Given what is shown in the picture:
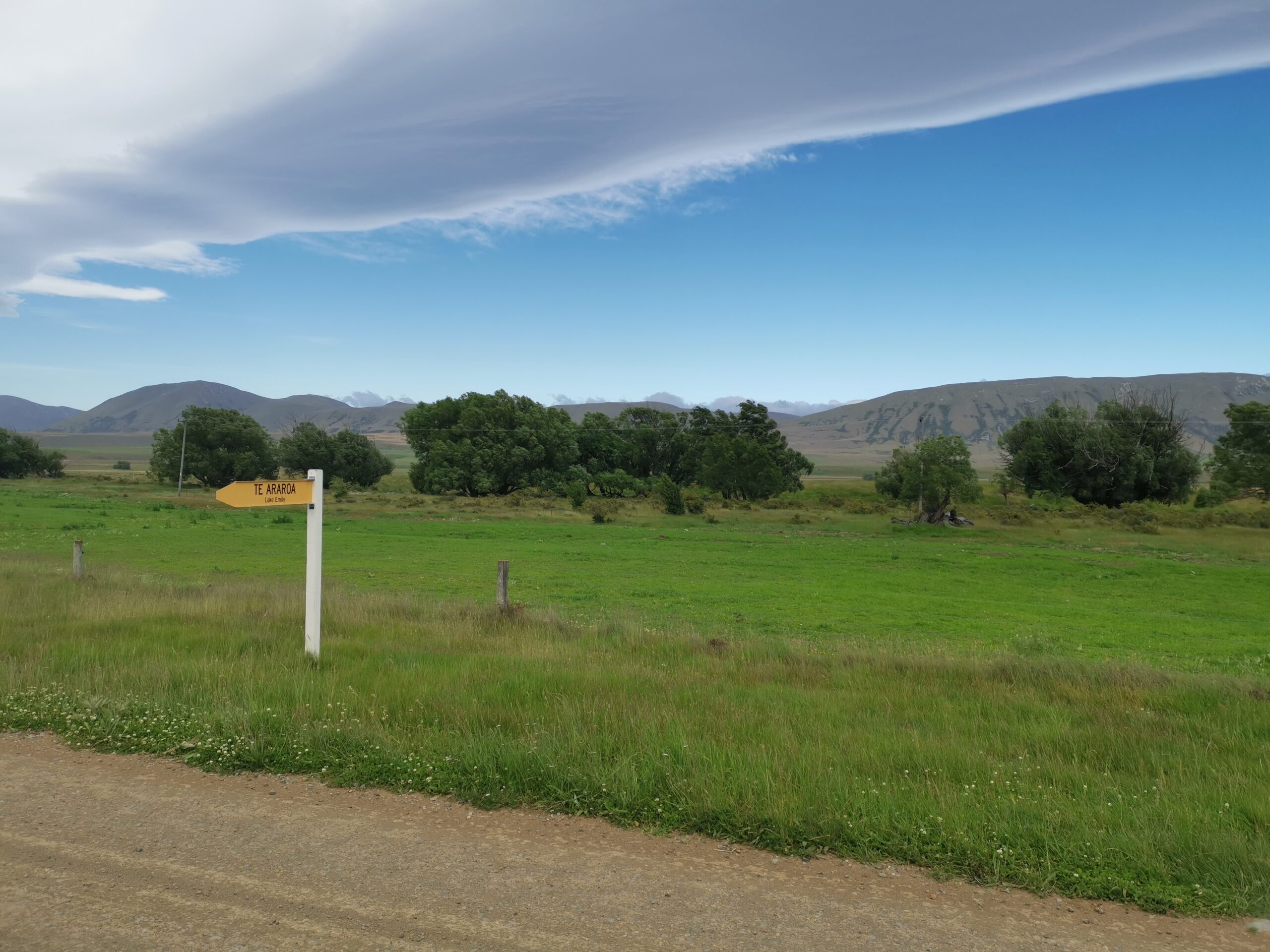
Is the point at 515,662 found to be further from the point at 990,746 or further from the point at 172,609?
the point at 172,609

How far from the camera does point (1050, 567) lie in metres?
37.7

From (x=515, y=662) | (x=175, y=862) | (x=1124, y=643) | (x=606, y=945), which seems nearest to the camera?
(x=606, y=945)

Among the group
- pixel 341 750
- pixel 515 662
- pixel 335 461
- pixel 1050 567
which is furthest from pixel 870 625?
pixel 335 461

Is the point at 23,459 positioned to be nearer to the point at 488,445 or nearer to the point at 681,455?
the point at 488,445

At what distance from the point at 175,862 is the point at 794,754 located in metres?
4.44

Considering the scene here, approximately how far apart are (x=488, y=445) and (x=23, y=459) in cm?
6732

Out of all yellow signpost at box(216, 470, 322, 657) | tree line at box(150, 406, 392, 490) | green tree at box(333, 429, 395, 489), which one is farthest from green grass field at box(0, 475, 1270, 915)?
green tree at box(333, 429, 395, 489)

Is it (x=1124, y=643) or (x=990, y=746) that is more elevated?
(x=990, y=746)

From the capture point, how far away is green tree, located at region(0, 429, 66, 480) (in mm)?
108688

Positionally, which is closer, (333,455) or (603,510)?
(603,510)

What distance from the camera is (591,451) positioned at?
11044 cm

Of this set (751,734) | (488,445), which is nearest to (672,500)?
(488,445)

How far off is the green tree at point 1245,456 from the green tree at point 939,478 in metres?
23.5

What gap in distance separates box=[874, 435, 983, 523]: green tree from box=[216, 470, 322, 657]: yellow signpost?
194 feet
